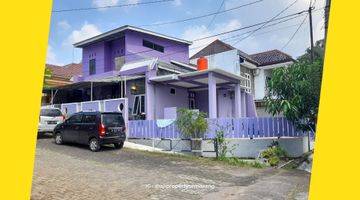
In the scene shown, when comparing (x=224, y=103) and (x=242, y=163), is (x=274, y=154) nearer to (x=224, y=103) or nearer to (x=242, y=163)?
(x=242, y=163)

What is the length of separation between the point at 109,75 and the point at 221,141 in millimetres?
9906

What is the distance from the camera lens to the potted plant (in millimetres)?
14516

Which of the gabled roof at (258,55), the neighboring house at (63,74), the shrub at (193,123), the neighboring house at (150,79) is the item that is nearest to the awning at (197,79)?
the neighboring house at (150,79)

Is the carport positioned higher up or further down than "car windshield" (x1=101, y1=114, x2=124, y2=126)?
higher up

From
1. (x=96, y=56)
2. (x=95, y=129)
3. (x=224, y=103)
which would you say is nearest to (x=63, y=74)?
(x=96, y=56)

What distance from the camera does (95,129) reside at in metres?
13.9

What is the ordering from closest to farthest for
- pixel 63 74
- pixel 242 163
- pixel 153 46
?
pixel 242 163, pixel 153 46, pixel 63 74

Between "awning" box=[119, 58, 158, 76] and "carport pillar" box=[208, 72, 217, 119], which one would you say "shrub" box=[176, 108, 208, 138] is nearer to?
"carport pillar" box=[208, 72, 217, 119]

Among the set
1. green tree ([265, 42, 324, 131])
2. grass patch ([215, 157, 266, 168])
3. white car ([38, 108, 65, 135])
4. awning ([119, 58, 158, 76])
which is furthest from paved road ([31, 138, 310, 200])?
awning ([119, 58, 158, 76])

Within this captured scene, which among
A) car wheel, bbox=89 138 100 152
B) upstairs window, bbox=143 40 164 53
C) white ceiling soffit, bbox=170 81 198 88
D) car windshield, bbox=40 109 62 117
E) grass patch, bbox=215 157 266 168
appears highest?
upstairs window, bbox=143 40 164 53

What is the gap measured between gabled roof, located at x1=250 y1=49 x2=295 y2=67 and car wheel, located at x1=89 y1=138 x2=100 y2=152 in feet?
56.8

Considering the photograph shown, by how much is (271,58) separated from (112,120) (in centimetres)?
1773

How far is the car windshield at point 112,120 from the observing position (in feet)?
45.7

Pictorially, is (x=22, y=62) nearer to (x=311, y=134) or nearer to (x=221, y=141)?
(x=221, y=141)
